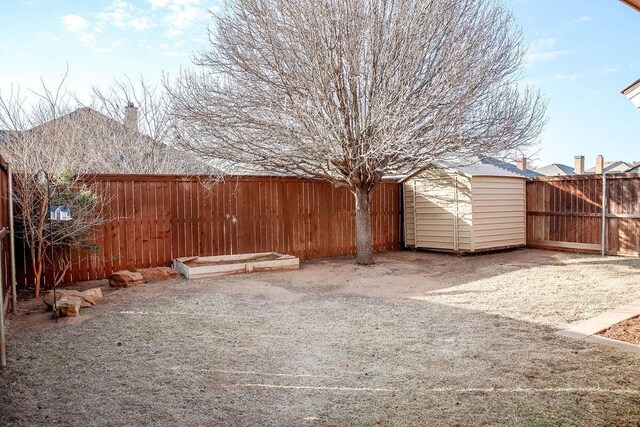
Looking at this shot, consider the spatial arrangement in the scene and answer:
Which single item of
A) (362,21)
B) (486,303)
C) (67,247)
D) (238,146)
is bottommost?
(486,303)

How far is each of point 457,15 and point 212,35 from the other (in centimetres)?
462

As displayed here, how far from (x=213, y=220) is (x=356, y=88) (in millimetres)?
3790

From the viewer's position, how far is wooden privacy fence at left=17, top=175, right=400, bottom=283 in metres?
7.52

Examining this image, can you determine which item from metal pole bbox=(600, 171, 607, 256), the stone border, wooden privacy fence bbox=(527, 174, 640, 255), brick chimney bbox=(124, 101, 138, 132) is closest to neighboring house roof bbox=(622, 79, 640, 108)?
the stone border

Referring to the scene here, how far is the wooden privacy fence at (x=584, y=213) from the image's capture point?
9.23 meters

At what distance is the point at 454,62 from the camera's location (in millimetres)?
7430

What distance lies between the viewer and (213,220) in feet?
27.9

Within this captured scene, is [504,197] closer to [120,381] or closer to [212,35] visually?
[212,35]

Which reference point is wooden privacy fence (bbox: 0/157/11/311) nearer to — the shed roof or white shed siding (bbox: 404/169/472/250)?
the shed roof

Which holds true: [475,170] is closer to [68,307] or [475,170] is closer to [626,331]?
[626,331]

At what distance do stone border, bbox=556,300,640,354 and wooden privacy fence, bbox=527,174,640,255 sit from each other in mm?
5227

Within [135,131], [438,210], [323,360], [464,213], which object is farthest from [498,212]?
[135,131]

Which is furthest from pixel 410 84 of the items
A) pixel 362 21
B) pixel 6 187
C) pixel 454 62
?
pixel 6 187

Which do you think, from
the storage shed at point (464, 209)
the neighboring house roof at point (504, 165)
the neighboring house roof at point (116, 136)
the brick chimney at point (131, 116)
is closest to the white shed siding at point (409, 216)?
the storage shed at point (464, 209)
